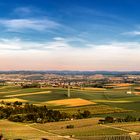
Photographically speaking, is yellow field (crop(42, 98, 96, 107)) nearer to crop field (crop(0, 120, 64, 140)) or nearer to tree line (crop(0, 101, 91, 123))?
tree line (crop(0, 101, 91, 123))

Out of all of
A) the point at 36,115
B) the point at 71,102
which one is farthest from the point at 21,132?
the point at 71,102

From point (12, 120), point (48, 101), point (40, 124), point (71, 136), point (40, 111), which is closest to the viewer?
point (71, 136)

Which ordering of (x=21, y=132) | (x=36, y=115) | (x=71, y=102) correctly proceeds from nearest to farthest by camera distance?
(x=21, y=132) < (x=36, y=115) < (x=71, y=102)

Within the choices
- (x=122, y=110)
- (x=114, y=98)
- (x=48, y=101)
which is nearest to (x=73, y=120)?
(x=122, y=110)

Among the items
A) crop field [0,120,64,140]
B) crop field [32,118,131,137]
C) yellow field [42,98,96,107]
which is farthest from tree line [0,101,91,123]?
yellow field [42,98,96,107]

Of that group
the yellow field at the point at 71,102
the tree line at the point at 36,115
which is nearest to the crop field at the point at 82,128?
the tree line at the point at 36,115

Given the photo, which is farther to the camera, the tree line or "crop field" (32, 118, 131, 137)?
the tree line

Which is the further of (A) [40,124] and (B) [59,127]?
(A) [40,124]

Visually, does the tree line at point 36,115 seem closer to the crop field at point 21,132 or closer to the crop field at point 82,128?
the crop field at point 82,128

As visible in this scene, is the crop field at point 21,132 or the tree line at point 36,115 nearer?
the crop field at point 21,132

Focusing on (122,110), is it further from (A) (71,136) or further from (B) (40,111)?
(A) (71,136)

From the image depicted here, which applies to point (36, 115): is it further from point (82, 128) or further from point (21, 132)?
point (21, 132)
